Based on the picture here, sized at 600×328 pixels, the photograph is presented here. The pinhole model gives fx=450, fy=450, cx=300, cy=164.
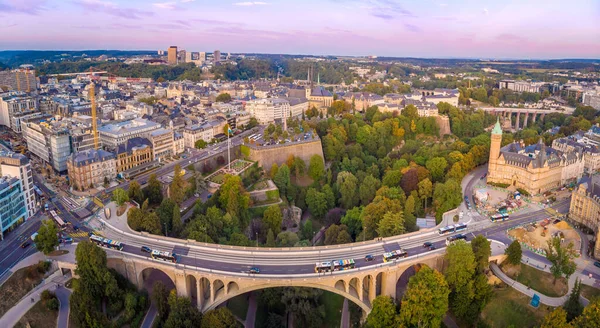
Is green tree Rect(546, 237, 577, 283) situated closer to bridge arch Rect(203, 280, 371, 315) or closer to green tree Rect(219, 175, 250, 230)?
bridge arch Rect(203, 280, 371, 315)

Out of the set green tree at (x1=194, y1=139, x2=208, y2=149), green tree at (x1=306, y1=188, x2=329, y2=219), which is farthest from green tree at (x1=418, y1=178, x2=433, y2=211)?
green tree at (x1=194, y1=139, x2=208, y2=149)

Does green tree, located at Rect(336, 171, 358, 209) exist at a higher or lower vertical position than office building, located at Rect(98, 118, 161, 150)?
lower

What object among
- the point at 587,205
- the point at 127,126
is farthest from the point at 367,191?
the point at 127,126

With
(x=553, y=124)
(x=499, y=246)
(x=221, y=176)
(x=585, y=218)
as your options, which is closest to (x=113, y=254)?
(x=221, y=176)

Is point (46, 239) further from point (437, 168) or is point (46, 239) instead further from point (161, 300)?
point (437, 168)

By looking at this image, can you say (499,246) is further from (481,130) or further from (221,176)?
(481,130)

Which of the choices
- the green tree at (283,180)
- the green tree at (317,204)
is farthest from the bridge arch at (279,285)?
the green tree at (283,180)
